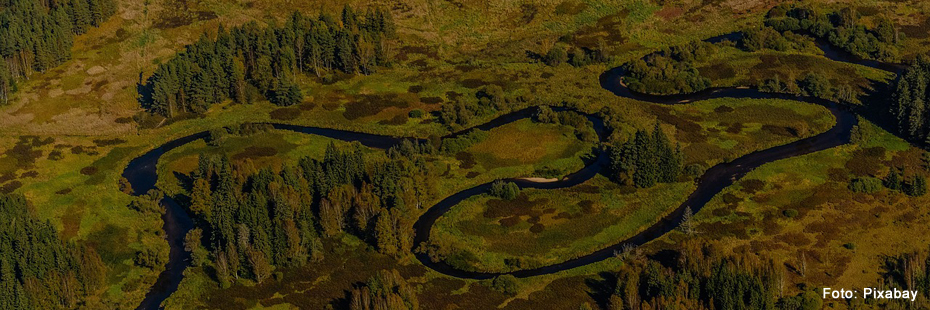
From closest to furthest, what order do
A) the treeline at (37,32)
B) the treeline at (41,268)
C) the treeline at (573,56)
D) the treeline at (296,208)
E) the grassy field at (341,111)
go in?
the treeline at (41,268) → the treeline at (296,208) → the grassy field at (341,111) → the treeline at (37,32) → the treeline at (573,56)

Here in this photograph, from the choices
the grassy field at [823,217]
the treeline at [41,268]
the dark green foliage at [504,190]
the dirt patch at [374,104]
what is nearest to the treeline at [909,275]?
the grassy field at [823,217]

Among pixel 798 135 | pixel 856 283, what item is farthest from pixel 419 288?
pixel 798 135

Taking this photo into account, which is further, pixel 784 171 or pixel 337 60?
pixel 337 60

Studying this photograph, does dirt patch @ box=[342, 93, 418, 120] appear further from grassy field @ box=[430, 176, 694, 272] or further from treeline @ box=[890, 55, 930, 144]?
treeline @ box=[890, 55, 930, 144]

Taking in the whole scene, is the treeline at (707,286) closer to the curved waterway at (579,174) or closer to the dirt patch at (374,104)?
the curved waterway at (579,174)

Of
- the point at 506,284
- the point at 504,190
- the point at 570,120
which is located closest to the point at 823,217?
the point at 504,190

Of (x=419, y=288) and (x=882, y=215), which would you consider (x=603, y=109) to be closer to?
(x=882, y=215)

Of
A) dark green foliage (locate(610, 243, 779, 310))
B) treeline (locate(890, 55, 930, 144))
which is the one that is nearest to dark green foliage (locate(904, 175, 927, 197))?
treeline (locate(890, 55, 930, 144))
